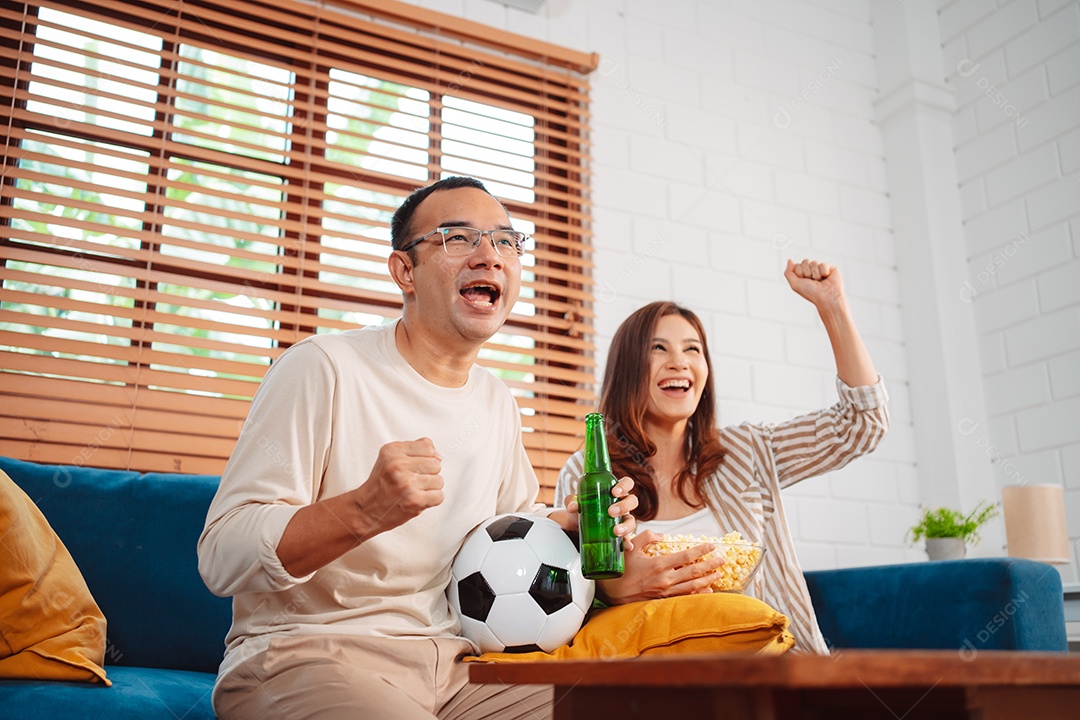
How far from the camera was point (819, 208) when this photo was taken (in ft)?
11.9

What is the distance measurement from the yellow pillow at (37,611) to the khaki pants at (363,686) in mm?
401

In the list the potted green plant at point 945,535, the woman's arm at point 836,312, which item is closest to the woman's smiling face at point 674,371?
the woman's arm at point 836,312

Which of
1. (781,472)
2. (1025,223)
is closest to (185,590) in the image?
(781,472)

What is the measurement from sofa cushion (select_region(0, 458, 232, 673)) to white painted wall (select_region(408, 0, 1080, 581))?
1.54m

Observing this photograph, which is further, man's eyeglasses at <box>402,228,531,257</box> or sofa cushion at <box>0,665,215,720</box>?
man's eyeglasses at <box>402,228,531,257</box>

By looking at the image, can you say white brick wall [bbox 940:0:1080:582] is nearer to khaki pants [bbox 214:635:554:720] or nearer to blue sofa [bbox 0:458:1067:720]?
blue sofa [bbox 0:458:1067:720]

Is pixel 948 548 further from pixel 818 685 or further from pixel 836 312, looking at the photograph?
pixel 818 685

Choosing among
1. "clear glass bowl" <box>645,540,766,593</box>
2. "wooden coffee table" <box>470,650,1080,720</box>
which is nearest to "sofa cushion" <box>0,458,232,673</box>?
"clear glass bowl" <box>645,540,766,593</box>

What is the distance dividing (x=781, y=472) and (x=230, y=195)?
166 centimetres

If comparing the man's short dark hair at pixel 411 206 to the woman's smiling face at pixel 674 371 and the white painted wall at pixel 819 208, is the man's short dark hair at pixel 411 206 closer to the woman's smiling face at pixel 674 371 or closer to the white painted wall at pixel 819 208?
the woman's smiling face at pixel 674 371

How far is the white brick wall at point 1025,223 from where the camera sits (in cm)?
321

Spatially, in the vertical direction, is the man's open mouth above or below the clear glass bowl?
above

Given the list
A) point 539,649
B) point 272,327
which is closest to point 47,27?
point 272,327

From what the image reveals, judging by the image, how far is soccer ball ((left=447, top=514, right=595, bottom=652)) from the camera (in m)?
1.37
